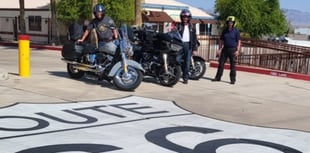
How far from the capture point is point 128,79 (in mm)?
9547

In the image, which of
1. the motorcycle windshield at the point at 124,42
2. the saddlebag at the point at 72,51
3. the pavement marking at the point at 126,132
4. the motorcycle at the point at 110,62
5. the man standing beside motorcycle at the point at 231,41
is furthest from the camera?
the man standing beside motorcycle at the point at 231,41

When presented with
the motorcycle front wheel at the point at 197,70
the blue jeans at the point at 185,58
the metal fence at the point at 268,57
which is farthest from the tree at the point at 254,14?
the blue jeans at the point at 185,58

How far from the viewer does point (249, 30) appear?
1688 inches

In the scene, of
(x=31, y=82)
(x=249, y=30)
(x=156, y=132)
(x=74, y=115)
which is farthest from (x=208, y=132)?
(x=249, y=30)

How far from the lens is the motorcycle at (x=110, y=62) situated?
31.0ft

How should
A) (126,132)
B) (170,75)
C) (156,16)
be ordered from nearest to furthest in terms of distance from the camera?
(126,132) → (170,75) → (156,16)

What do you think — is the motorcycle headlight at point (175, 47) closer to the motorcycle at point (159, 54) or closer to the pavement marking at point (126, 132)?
the motorcycle at point (159, 54)

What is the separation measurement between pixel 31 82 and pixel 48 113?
3.28 metres

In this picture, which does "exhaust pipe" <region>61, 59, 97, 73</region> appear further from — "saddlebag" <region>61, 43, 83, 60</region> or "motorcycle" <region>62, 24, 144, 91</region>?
"saddlebag" <region>61, 43, 83, 60</region>

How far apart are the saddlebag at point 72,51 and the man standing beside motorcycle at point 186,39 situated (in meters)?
2.32

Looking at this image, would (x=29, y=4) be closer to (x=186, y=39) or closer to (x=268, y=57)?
(x=268, y=57)

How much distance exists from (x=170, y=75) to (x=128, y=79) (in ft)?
A: 4.17

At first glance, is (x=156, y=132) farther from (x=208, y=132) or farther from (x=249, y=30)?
(x=249, y=30)

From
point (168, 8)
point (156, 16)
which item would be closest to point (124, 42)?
point (156, 16)
